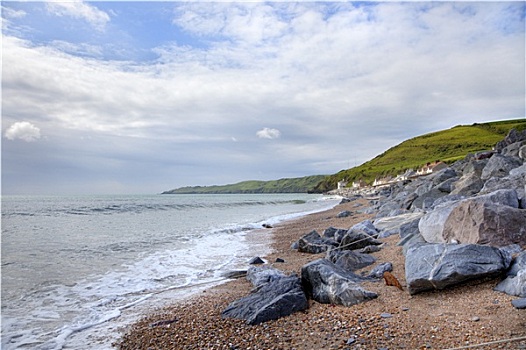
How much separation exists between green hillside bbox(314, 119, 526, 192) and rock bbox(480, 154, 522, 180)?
105594 millimetres

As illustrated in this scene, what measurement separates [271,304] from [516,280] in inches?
153

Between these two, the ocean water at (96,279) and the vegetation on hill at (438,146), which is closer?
the ocean water at (96,279)

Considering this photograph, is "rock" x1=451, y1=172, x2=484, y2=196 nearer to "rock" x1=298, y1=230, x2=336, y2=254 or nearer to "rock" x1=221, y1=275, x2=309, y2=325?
"rock" x1=298, y1=230, x2=336, y2=254

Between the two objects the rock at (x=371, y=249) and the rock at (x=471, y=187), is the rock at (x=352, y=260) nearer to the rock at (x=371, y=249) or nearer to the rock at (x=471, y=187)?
the rock at (x=371, y=249)

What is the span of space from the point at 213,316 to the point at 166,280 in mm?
4682

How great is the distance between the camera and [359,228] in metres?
13.7

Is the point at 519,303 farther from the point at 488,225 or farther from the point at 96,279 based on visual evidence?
the point at 96,279

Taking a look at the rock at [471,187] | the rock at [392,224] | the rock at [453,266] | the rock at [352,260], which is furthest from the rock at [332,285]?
the rock at [471,187]

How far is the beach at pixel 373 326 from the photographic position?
4.66 meters

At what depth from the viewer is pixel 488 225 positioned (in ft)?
23.9

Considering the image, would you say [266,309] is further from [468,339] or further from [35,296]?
[35,296]

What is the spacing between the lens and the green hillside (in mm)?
127094

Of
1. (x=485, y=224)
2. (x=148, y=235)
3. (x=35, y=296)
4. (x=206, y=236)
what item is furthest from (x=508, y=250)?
(x=148, y=235)

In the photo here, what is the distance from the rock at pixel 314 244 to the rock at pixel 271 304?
20.3 feet
